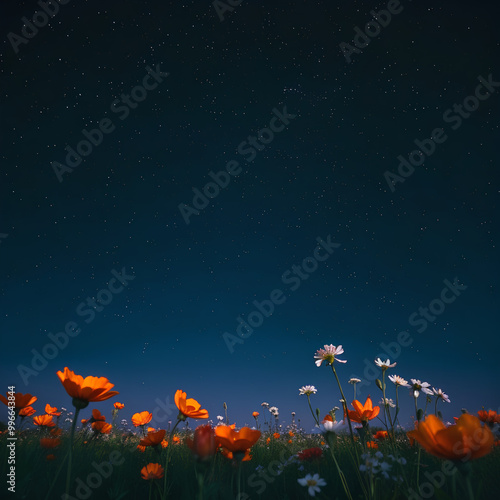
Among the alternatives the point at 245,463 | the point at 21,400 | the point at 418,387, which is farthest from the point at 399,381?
the point at 21,400

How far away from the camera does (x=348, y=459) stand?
2.46 metres

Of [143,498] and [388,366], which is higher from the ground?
[388,366]

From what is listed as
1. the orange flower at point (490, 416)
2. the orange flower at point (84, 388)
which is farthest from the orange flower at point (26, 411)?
the orange flower at point (490, 416)

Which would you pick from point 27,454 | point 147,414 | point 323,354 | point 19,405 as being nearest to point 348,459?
point 323,354

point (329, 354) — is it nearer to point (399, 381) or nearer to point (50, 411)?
point (399, 381)

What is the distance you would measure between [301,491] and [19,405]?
223cm

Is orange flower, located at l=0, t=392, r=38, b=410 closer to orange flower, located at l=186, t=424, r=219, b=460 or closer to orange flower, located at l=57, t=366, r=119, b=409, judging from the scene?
orange flower, located at l=57, t=366, r=119, b=409

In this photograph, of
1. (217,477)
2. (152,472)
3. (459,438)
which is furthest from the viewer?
(217,477)

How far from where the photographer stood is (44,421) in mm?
2771

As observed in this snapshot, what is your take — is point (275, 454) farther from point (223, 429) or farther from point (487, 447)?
point (487, 447)
